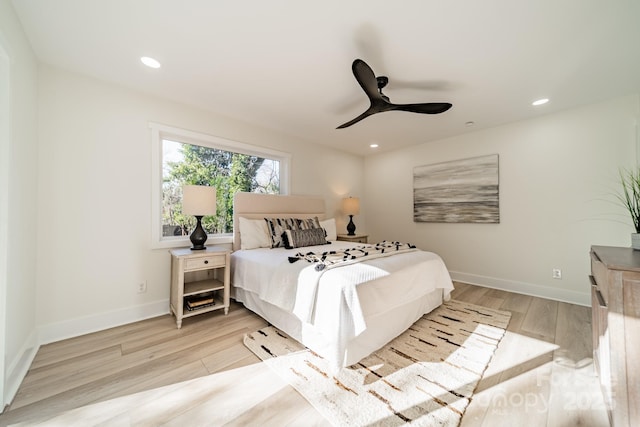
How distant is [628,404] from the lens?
1090 mm

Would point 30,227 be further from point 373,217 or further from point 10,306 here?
point 373,217

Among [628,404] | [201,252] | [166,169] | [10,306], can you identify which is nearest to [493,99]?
[628,404]

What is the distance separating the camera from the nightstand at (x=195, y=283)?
91.3 inches

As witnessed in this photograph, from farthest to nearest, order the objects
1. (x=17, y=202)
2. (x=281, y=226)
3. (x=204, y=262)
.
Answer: (x=281, y=226)
(x=204, y=262)
(x=17, y=202)

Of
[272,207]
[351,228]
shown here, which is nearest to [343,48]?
[272,207]

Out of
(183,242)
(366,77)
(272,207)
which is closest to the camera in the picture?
(366,77)

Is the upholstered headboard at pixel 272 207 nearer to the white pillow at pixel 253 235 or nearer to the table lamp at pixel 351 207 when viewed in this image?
the white pillow at pixel 253 235

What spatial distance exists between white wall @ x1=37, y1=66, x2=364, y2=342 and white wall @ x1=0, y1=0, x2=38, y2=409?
107mm

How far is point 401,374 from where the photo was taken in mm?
1650

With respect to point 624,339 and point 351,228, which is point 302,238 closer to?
point 351,228

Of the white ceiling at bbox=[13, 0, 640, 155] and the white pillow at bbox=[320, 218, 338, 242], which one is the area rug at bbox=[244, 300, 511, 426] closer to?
the white pillow at bbox=[320, 218, 338, 242]

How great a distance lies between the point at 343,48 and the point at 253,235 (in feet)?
7.21

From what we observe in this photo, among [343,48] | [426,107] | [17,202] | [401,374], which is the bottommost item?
[401,374]

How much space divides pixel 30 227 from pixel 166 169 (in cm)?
122
